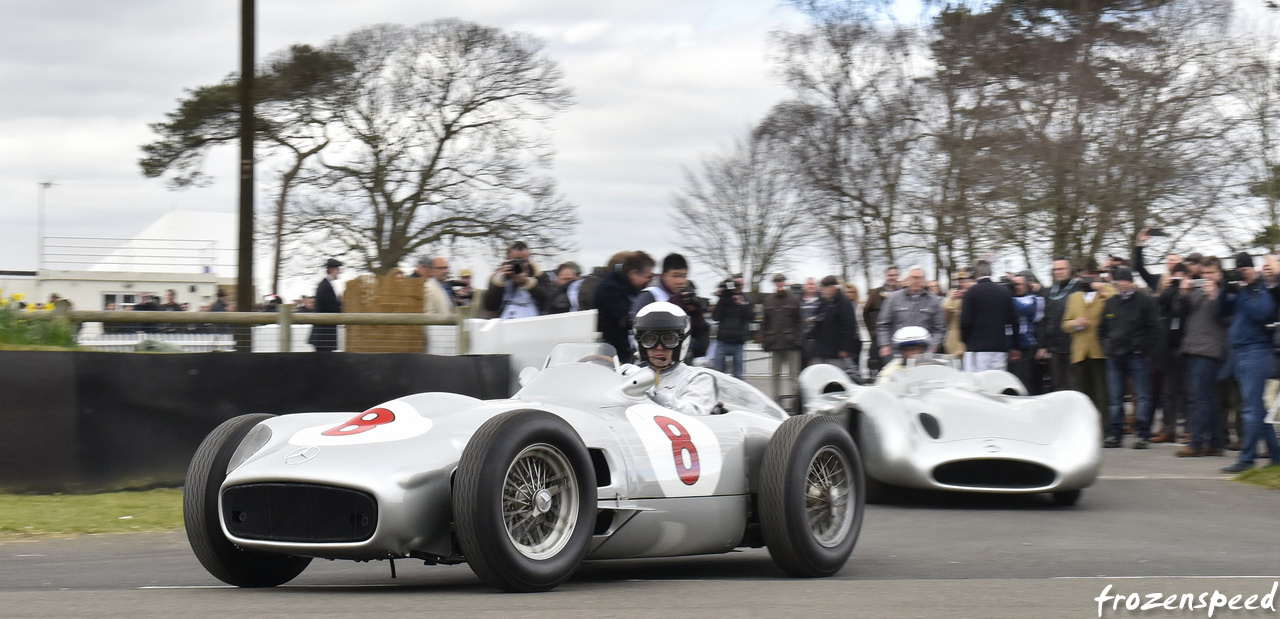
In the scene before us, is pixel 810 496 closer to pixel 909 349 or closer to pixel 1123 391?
pixel 909 349

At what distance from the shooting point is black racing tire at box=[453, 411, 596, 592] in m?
4.75

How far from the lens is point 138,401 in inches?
366

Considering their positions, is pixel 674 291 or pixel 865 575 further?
pixel 674 291

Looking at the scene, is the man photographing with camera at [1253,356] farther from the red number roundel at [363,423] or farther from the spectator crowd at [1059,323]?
the red number roundel at [363,423]

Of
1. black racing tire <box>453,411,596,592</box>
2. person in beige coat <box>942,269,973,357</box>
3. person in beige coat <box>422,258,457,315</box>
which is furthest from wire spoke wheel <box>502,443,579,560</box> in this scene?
person in beige coat <box>942,269,973,357</box>

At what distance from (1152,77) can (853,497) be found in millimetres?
18813

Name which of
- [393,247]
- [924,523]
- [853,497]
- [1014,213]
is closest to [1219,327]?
[924,523]

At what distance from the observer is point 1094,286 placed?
14.1m

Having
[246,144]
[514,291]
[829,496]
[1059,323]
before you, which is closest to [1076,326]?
[1059,323]

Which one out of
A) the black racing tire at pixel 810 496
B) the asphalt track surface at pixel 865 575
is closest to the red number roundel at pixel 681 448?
the black racing tire at pixel 810 496

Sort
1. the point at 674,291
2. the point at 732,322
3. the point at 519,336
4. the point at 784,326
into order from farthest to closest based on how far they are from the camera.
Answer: the point at 784,326, the point at 732,322, the point at 519,336, the point at 674,291

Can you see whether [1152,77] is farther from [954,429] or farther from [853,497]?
[853,497]

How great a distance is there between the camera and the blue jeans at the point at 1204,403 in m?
12.5

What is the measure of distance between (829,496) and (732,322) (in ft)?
35.3
